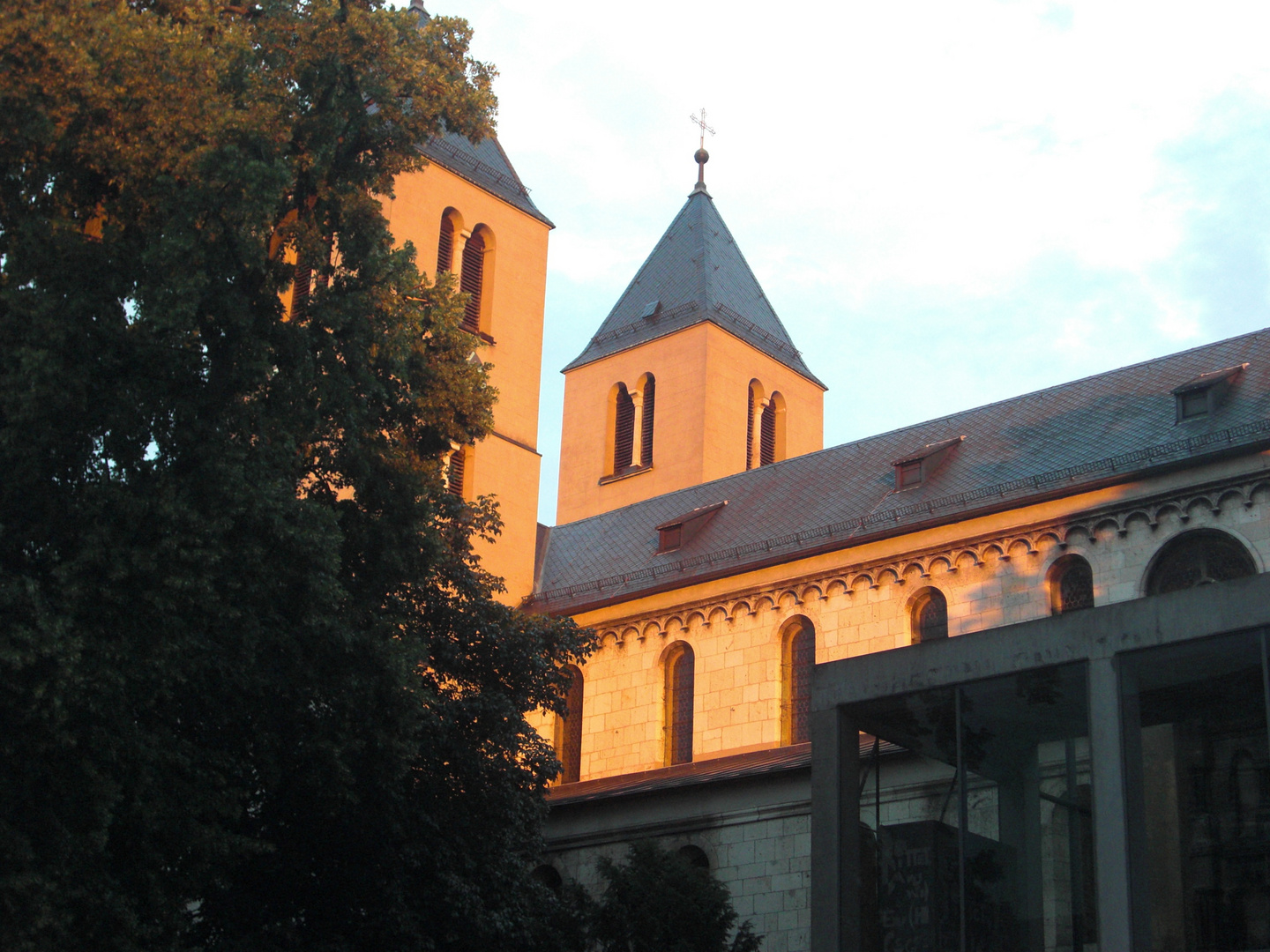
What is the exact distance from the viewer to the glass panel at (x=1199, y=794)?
12727 millimetres

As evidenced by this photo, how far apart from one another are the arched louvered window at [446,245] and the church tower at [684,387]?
8649 mm

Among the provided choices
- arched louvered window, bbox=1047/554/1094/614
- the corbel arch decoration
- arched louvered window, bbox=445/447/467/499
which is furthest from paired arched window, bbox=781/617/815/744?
arched louvered window, bbox=445/447/467/499

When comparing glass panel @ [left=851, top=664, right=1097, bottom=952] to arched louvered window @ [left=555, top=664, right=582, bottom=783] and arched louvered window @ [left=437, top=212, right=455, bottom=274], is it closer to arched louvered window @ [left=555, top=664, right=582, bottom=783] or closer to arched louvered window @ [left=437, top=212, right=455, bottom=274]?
arched louvered window @ [left=555, top=664, right=582, bottom=783]

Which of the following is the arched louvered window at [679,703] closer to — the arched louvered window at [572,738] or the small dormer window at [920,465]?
the arched louvered window at [572,738]

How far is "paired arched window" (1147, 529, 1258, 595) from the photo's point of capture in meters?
22.6

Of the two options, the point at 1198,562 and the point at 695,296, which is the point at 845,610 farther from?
the point at 695,296

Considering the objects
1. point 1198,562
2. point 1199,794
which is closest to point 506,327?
point 1198,562

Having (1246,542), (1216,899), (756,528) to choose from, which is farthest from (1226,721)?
(756,528)

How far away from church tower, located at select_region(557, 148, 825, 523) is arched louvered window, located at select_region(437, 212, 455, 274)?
28.4 ft

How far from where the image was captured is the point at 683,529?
3141 cm

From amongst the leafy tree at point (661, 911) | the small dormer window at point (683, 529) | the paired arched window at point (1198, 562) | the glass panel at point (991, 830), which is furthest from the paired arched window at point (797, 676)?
the glass panel at point (991, 830)

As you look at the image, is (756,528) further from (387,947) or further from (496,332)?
(387,947)

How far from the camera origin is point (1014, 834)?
1423 centimetres

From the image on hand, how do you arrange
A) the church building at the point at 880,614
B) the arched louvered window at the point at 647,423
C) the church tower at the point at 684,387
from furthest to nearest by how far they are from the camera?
the arched louvered window at the point at 647,423 < the church tower at the point at 684,387 < the church building at the point at 880,614
